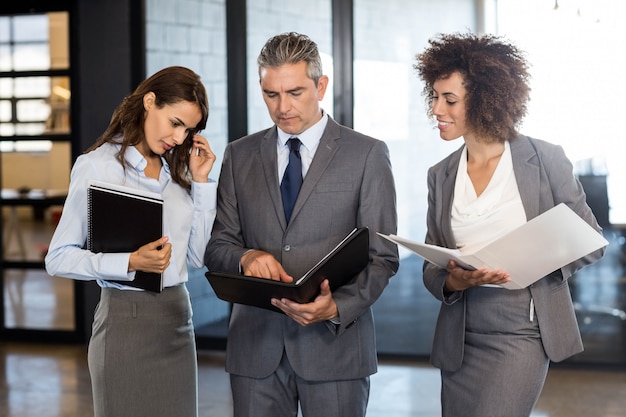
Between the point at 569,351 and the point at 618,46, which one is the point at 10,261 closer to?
the point at 618,46

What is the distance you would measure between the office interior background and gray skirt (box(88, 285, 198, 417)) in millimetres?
3123

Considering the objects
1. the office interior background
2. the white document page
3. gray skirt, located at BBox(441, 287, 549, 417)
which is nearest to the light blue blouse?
the white document page

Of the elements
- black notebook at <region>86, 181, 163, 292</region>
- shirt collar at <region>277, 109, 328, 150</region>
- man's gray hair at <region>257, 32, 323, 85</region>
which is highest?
man's gray hair at <region>257, 32, 323, 85</region>

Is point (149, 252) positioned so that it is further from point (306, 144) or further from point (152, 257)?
point (306, 144)

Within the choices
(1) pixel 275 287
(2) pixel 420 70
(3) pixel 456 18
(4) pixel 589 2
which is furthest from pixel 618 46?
(1) pixel 275 287

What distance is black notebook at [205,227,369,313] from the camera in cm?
213

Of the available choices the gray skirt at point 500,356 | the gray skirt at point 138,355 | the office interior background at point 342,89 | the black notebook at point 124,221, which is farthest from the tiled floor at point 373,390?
the black notebook at point 124,221

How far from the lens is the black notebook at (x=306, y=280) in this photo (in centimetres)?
213

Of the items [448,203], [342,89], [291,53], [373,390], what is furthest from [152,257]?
[342,89]

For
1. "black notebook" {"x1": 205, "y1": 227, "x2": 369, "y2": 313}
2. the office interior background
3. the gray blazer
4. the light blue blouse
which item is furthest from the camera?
the office interior background

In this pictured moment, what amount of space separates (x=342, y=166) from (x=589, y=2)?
3.36 meters

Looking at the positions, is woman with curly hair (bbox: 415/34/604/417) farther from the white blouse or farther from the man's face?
the man's face

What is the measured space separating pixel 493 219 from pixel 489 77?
42 centimetres

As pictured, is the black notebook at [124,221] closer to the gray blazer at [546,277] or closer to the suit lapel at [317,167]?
the suit lapel at [317,167]
